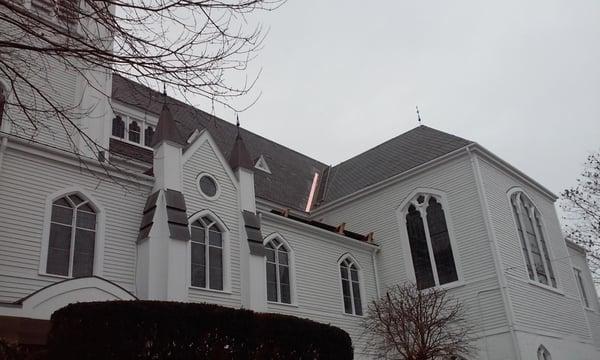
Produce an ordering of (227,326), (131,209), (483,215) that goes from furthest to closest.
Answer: (483,215), (131,209), (227,326)

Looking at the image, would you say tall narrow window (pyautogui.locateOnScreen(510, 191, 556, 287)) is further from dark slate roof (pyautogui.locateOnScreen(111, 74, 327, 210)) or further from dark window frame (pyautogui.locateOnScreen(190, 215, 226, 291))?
dark window frame (pyautogui.locateOnScreen(190, 215, 226, 291))

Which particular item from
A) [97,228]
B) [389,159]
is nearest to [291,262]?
[97,228]

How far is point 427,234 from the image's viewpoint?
22.3 meters

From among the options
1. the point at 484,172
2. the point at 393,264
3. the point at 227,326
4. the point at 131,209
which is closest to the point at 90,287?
the point at 131,209

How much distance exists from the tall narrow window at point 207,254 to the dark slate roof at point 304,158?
4.65m

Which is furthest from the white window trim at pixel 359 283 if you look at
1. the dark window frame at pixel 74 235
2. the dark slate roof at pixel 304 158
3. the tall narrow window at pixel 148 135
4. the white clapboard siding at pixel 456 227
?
the dark window frame at pixel 74 235

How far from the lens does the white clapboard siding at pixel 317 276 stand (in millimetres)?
19438

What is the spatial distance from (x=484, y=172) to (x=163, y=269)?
13235mm

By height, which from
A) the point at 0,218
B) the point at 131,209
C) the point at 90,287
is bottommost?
the point at 90,287

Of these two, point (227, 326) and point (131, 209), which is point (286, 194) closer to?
point (131, 209)

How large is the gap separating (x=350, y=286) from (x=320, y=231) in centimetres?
254

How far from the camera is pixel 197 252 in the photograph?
16.6 metres

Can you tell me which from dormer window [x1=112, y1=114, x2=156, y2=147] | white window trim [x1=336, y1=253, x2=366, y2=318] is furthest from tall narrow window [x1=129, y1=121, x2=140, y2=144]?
white window trim [x1=336, y1=253, x2=366, y2=318]

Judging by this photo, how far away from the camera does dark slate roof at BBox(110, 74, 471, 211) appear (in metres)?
23.4
